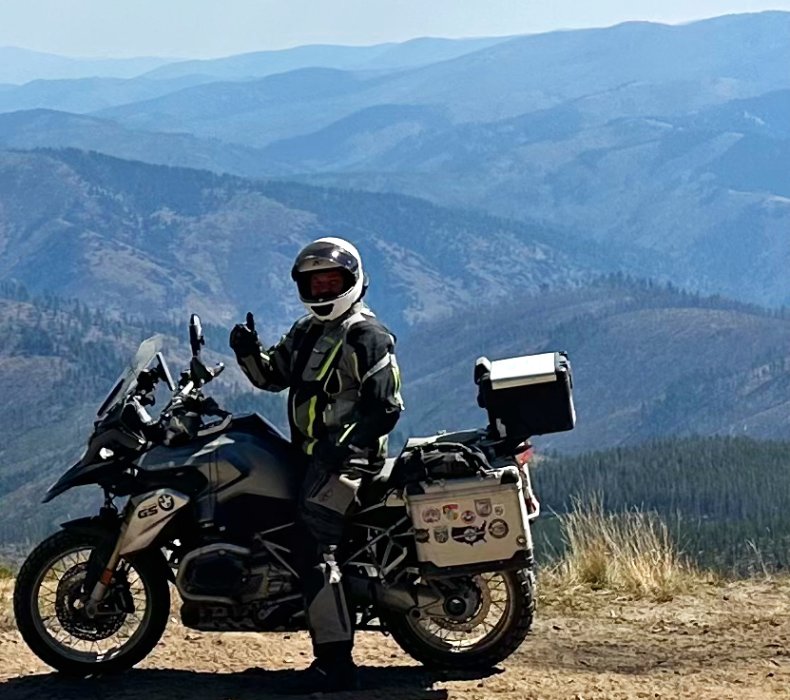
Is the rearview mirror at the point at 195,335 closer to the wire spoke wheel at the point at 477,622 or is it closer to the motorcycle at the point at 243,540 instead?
the motorcycle at the point at 243,540

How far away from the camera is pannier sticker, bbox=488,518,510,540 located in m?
7.58

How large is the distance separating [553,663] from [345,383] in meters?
2.15

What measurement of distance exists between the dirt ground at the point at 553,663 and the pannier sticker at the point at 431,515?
2.96 feet

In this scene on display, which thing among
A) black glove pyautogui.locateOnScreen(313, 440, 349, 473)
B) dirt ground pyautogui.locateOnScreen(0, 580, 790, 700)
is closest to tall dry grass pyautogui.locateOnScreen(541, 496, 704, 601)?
dirt ground pyautogui.locateOnScreen(0, 580, 790, 700)

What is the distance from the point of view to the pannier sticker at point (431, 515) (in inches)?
300

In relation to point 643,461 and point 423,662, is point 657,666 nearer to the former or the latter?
point 423,662

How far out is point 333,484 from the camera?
7.45 metres

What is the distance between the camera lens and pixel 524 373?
7664 mm

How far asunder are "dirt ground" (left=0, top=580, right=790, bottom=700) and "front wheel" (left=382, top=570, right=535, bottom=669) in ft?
0.39

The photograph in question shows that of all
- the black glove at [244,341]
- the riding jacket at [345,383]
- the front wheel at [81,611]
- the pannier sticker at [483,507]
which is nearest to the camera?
the riding jacket at [345,383]

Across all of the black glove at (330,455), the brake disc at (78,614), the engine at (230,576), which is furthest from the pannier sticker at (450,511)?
the brake disc at (78,614)

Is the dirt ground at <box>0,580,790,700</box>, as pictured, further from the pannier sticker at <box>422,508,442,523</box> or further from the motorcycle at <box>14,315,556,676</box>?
the pannier sticker at <box>422,508,442,523</box>

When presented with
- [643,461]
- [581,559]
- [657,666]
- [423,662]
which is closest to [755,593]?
[581,559]

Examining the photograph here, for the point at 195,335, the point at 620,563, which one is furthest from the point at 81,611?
the point at 620,563
